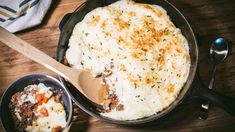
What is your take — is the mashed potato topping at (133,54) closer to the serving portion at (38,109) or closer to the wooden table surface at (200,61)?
the wooden table surface at (200,61)

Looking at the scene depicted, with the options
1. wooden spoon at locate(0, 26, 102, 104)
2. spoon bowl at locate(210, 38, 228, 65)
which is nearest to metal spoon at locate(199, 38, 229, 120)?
spoon bowl at locate(210, 38, 228, 65)

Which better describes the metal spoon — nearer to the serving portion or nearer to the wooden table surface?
the wooden table surface

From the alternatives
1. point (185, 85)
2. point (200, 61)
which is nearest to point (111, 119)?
point (185, 85)

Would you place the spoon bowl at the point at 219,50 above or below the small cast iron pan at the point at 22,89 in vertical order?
above

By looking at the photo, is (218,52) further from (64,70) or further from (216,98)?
(64,70)

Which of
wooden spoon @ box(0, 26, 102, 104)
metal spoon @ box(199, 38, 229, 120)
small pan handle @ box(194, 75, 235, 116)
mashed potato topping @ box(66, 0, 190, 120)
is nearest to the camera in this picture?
small pan handle @ box(194, 75, 235, 116)

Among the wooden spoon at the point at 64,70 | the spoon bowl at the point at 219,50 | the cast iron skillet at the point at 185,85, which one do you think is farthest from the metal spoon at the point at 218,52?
the wooden spoon at the point at 64,70
